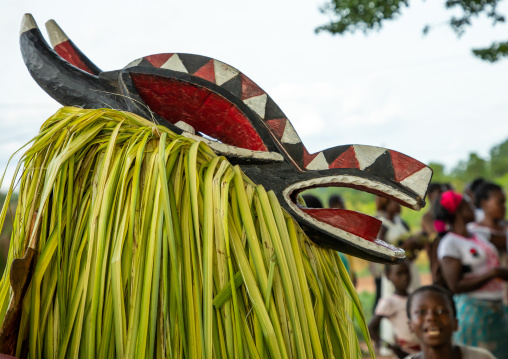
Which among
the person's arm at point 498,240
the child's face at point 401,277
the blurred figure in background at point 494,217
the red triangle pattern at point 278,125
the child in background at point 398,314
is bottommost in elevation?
the child in background at point 398,314

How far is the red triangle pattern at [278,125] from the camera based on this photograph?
1.06 meters

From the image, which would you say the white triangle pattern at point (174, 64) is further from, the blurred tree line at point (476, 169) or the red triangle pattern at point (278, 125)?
the blurred tree line at point (476, 169)

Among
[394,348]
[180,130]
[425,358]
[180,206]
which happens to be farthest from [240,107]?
[394,348]

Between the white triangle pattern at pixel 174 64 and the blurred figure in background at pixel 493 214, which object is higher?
the blurred figure in background at pixel 493 214

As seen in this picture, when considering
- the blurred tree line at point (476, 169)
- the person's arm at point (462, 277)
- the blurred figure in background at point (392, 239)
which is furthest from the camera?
the blurred tree line at point (476, 169)

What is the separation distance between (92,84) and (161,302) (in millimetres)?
472

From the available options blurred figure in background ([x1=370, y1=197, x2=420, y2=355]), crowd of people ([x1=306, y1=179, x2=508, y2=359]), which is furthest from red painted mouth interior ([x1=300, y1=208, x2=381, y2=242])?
blurred figure in background ([x1=370, y1=197, x2=420, y2=355])

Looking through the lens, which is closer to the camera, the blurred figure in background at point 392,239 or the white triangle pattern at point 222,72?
the white triangle pattern at point 222,72

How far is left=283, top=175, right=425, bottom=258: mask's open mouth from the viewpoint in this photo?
0.99 metres

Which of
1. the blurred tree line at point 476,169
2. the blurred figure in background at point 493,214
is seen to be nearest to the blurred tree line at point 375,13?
the blurred figure in background at point 493,214

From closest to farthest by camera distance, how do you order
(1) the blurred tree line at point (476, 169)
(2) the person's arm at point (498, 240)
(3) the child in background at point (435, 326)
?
(3) the child in background at point (435, 326), (2) the person's arm at point (498, 240), (1) the blurred tree line at point (476, 169)

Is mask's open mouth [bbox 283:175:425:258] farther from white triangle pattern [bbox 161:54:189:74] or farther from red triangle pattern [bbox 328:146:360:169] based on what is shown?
white triangle pattern [bbox 161:54:189:74]

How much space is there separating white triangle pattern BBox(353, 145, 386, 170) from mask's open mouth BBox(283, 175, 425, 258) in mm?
32

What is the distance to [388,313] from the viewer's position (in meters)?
3.18
